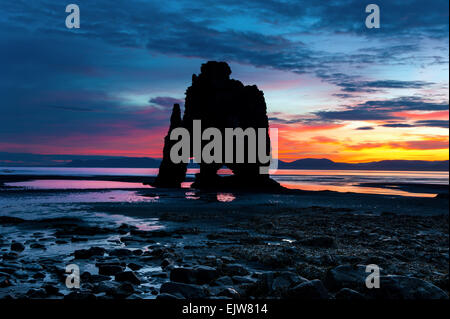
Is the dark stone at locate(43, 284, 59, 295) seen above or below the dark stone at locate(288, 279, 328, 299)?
below

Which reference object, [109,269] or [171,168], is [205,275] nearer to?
[109,269]

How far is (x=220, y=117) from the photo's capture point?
58.2m

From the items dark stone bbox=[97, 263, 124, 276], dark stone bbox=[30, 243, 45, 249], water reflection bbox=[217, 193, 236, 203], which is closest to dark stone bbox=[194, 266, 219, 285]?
dark stone bbox=[97, 263, 124, 276]

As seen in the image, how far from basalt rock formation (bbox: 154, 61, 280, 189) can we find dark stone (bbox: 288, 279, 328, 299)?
159 ft

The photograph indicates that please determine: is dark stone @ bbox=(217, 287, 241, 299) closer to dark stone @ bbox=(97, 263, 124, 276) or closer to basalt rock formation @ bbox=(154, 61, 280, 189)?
dark stone @ bbox=(97, 263, 124, 276)

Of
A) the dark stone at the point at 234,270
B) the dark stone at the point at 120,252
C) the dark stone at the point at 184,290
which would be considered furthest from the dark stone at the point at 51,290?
the dark stone at the point at 234,270

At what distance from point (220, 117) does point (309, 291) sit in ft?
174

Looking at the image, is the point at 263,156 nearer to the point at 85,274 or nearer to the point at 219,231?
the point at 219,231

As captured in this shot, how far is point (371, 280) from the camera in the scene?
255 inches

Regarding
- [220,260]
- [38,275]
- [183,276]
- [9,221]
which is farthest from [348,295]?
[9,221]

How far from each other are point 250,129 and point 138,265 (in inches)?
2052

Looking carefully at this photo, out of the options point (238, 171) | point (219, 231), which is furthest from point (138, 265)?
point (238, 171)

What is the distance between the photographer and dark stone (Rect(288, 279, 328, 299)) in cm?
609

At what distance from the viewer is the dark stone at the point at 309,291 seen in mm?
6094
